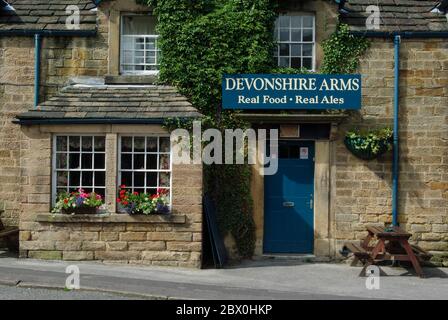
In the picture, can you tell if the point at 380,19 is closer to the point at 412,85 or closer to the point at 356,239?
the point at 412,85

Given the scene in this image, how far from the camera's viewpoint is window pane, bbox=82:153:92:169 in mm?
10391

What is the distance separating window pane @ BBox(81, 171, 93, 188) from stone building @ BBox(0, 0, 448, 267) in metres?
0.05

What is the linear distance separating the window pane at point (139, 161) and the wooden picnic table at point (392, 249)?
4.36m

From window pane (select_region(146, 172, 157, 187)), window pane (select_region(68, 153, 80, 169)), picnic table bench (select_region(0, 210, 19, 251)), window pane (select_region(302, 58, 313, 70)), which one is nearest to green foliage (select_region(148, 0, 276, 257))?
window pane (select_region(302, 58, 313, 70))

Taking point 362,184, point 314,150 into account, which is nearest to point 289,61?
point 314,150

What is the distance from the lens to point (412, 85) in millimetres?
11039

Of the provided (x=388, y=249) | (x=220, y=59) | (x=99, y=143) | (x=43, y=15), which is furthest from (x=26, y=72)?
(x=388, y=249)

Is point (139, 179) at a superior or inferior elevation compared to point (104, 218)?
superior

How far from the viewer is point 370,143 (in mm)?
10656

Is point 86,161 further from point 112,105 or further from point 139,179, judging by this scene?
point 112,105

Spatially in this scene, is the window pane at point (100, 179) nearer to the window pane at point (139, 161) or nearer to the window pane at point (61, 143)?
the window pane at point (139, 161)

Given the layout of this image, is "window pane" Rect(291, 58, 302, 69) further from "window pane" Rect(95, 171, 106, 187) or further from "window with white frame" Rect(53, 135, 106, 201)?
"window pane" Rect(95, 171, 106, 187)

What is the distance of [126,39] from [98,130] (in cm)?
230

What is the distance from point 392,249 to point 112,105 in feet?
18.8
